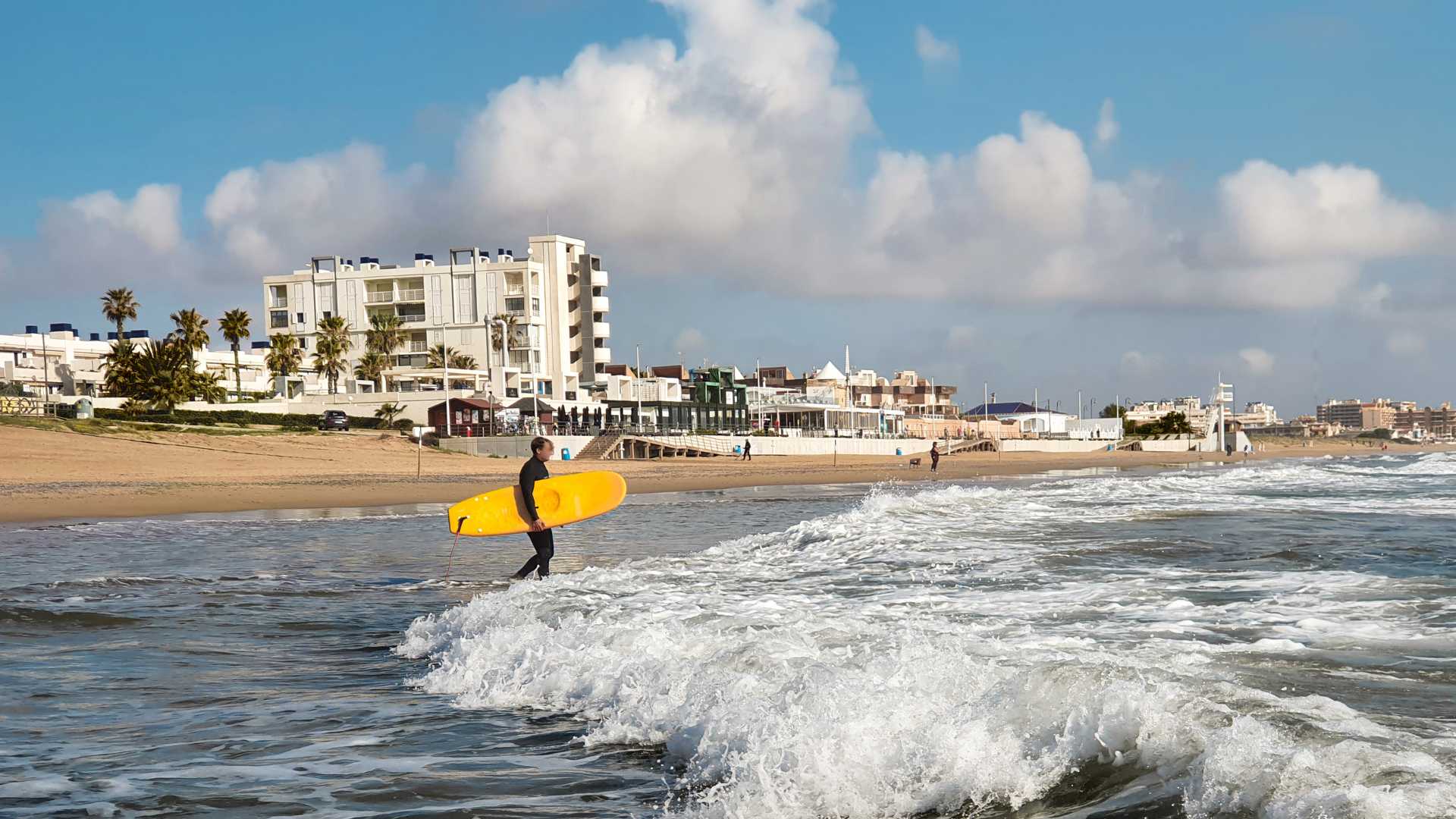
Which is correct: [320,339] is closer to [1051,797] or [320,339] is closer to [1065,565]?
[1065,565]

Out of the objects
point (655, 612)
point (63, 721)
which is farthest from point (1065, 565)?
point (63, 721)

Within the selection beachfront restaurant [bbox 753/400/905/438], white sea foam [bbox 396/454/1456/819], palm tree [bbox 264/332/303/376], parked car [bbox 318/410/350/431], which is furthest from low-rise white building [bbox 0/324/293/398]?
white sea foam [bbox 396/454/1456/819]

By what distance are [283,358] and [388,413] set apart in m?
19.6

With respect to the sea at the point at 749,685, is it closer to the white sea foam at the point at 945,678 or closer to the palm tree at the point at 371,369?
the white sea foam at the point at 945,678

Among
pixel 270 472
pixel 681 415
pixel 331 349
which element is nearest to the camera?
pixel 270 472

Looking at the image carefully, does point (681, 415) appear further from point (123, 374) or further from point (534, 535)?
point (534, 535)

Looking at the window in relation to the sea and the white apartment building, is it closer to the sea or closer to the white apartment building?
the white apartment building

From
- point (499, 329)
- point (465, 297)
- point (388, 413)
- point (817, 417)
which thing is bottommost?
point (817, 417)

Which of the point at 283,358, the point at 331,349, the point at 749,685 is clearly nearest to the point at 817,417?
the point at 331,349

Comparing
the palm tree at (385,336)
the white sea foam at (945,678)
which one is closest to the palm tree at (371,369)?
the palm tree at (385,336)

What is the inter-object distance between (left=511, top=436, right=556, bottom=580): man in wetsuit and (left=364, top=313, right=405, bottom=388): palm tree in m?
78.6

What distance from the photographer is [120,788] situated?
543 centimetres

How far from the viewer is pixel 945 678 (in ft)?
21.0

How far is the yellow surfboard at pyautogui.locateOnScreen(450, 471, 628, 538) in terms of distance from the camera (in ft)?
47.9
